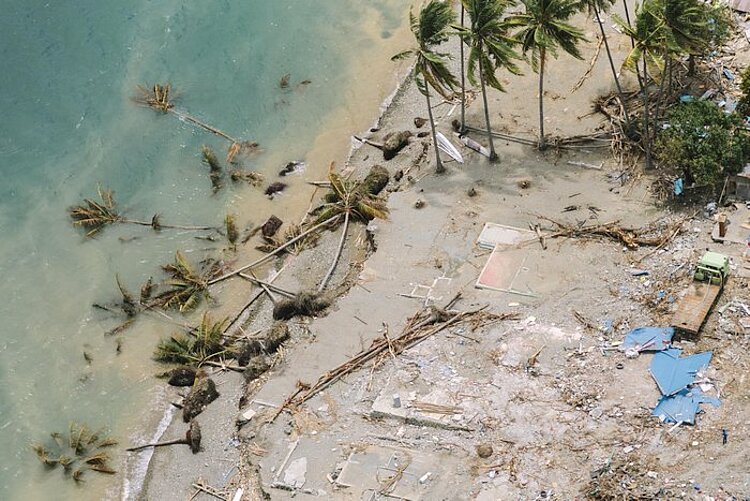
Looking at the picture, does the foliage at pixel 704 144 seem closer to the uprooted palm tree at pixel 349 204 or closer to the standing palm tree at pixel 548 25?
the standing palm tree at pixel 548 25

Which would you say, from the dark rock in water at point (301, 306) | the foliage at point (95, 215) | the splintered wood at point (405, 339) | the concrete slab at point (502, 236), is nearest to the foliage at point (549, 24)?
the concrete slab at point (502, 236)

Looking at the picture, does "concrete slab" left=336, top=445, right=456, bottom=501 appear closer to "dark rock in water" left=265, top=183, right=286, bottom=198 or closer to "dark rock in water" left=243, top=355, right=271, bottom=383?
"dark rock in water" left=243, top=355, right=271, bottom=383

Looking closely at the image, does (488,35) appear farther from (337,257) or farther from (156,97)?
(156,97)

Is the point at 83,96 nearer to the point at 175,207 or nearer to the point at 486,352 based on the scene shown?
the point at 175,207

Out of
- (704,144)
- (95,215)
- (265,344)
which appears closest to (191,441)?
(265,344)

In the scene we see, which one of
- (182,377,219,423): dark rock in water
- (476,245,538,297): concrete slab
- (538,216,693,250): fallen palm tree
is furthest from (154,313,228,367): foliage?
(538,216,693,250): fallen palm tree

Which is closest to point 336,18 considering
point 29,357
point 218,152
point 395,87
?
point 395,87

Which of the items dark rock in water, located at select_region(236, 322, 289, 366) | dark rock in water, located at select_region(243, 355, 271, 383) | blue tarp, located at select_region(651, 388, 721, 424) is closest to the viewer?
blue tarp, located at select_region(651, 388, 721, 424)
